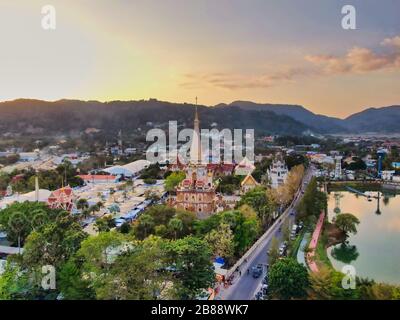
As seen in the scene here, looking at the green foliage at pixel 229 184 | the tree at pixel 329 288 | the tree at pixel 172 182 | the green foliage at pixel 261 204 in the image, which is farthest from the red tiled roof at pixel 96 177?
the tree at pixel 329 288

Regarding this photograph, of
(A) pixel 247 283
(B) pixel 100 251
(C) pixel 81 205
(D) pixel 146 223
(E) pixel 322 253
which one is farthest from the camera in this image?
(C) pixel 81 205

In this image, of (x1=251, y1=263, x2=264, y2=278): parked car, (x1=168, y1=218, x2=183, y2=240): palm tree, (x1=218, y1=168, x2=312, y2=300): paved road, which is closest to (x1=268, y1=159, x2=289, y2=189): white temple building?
(x1=218, y1=168, x2=312, y2=300): paved road

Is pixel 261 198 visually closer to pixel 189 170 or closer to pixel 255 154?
pixel 189 170

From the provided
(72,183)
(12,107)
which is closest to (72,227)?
(72,183)

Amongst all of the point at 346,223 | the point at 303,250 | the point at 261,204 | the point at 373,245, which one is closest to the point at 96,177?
the point at 261,204

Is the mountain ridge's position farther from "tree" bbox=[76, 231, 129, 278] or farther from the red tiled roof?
"tree" bbox=[76, 231, 129, 278]

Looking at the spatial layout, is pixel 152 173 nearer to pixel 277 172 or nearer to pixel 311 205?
pixel 277 172

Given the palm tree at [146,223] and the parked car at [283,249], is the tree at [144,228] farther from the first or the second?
the parked car at [283,249]
